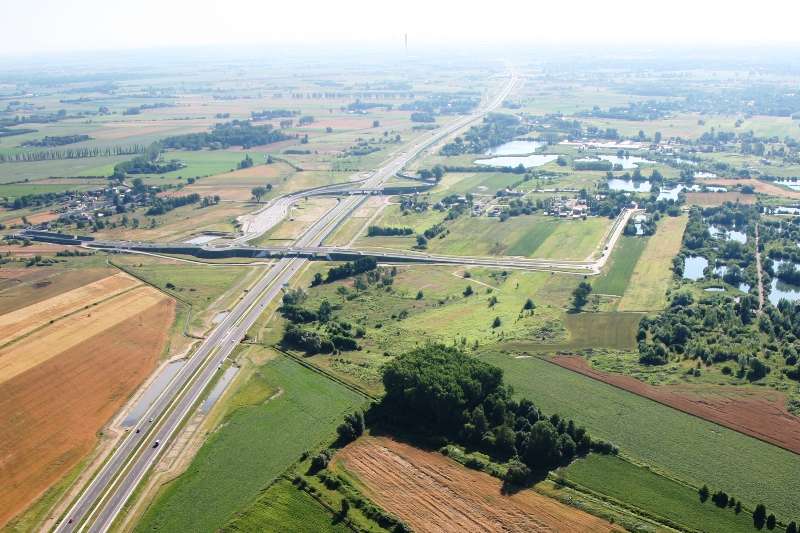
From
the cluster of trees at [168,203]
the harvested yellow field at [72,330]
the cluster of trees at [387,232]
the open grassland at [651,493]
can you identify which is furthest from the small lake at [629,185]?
the open grassland at [651,493]

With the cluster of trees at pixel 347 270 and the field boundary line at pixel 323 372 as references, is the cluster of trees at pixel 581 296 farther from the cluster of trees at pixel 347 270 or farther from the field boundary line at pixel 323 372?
the field boundary line at pixel 323 372

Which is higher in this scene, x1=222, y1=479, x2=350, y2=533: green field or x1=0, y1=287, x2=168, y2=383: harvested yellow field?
x1=0, y1=287, x2=168, y2=383: harvested yellow field

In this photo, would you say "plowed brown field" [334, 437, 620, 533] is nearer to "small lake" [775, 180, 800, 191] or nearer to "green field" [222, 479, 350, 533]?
"green field" [222, 479, 350, 533]

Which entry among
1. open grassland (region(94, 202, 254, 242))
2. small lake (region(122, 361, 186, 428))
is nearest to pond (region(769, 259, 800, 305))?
small lake (region(122, 361, 186, 428))

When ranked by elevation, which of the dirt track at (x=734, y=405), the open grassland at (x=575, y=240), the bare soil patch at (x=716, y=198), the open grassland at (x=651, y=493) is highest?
the bare soil patch at (x=716, y=198)

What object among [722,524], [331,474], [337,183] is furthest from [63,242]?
[722,524]

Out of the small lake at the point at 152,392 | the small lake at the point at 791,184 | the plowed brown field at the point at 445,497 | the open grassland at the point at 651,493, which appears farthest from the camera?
the small lake at the point at 791,184
